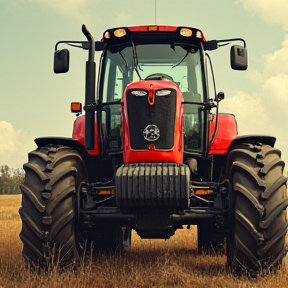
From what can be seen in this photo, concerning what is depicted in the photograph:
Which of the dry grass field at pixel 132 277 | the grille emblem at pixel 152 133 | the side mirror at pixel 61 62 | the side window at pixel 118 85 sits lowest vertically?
the dry grass field at pixel 132 277

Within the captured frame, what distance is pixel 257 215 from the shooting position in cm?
565

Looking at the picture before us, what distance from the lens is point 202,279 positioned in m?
5.82

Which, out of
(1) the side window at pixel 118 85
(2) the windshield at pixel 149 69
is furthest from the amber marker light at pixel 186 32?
(1) the side window at pixel 118 85

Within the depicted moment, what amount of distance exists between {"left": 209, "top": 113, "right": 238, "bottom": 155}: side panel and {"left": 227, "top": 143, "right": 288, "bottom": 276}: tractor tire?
3.80ft

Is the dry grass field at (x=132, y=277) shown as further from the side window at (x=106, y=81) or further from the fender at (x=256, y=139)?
the side window at (x=106, y=81)

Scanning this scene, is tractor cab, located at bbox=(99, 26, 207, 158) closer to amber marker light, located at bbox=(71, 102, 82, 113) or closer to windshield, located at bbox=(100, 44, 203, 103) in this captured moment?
windshield, located at bbox=(100, 44, 203, 103)

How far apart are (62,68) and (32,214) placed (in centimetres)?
198

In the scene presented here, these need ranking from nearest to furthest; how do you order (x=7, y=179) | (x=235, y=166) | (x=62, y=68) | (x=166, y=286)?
1. (x=166, y=286)
2. (x=235, y=166)
3. (x=62, y=68)
4. (x=7, y=179)

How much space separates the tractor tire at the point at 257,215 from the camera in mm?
5656

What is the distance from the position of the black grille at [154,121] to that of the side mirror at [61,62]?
1.22m

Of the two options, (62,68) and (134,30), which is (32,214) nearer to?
(62,68)

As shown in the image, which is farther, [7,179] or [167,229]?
[7,179]

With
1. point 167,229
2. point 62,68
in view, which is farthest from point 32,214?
point 62,68

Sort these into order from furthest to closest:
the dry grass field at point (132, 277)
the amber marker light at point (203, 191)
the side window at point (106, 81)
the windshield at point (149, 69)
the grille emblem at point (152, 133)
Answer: the side window at point (106, 81) → the windshield at point (149, 69) → the amber marker light at point (203, 191) → the grille emblem at point (152, 133) → the dry grass field at point (132, 277)
